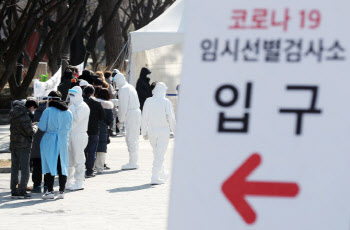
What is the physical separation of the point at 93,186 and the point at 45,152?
194 centimetres

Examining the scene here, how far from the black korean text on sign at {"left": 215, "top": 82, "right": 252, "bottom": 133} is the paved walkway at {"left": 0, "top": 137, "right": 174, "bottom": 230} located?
7.16 meters

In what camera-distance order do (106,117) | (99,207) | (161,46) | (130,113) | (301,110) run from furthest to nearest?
(161,46)
(130,113)
(106,117)
(99,207)
(301,110)

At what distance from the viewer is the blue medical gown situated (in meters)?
11.6

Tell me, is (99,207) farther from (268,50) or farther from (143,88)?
(143,88)

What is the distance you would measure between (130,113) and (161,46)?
5.99 m

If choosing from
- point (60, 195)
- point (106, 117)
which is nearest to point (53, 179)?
point (60, 195)

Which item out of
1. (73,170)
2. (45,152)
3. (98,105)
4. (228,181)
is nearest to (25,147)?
(45,152)

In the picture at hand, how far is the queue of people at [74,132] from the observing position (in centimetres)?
1166

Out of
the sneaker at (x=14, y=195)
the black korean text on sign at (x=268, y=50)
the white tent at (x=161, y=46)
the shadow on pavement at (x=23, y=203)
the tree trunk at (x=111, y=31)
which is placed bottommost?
the shadow on pavement at (x=23, y=203)

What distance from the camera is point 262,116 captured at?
2445 millimetres

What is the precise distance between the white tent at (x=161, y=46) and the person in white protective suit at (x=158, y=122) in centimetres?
772

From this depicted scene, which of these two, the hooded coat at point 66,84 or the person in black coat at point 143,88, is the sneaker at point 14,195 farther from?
the person in black coat at point 143,88

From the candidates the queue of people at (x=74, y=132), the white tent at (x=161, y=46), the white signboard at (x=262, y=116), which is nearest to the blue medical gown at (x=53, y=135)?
the queue of people at (x=74, y=132)

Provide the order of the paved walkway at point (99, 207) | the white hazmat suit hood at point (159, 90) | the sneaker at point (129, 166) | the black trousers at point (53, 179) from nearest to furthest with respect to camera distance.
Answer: the paved walkway at point (99, 207) → the black trousers at point (53, 179) → the white hazmat suit hood at point (159, 90) → the sneaker at point (129, 166)
